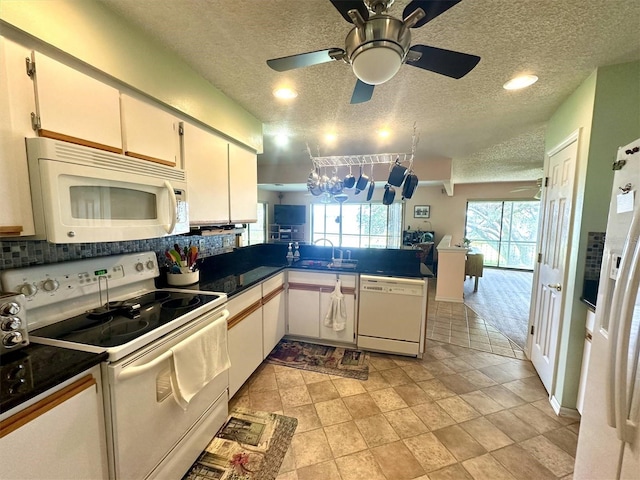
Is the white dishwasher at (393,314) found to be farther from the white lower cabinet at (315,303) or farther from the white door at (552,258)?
the white door at (552,258)

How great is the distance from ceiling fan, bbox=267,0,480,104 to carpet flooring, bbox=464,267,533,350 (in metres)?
3.14

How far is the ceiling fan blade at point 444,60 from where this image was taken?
109 centimetres

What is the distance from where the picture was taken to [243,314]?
2.07 meters

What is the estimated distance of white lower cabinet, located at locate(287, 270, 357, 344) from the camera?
2807 millimetres

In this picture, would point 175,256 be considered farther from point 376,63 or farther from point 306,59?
point 376,63

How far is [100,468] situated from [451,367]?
264 centimetres

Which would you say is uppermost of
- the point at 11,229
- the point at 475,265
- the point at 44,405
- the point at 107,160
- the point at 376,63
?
the point at 376,63

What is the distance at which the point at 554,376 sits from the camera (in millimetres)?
2043

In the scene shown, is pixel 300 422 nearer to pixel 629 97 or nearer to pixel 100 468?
pixel 100 468

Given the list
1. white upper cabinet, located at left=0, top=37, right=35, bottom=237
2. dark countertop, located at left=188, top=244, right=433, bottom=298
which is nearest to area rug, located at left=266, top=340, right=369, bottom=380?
dark countertop, located at left=188, top=244, right=433, bottom=298

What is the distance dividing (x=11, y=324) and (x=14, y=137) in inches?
27.2

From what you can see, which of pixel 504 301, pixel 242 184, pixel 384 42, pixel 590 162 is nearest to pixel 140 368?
pixel 384 42

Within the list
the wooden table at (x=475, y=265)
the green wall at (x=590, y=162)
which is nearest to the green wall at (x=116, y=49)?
the green wall at (x=590, y=162)

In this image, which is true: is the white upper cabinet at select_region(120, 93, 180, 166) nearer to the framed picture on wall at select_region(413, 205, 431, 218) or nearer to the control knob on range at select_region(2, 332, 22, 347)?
the control knob on range at select_region(2, 332, 22, 347)
